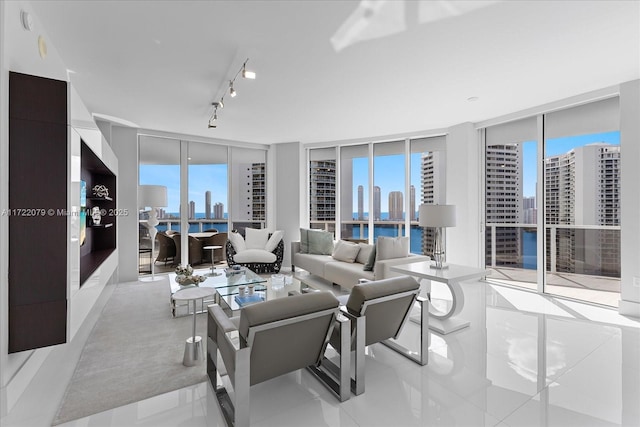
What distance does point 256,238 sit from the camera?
6184mm

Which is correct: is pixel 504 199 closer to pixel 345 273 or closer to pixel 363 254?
pixel 363 254

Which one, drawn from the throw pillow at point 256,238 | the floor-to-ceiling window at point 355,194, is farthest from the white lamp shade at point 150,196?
the floor-to-ceiling window at point 355,194

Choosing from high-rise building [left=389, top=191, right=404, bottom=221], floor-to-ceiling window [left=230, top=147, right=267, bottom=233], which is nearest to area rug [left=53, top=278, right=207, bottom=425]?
floor-to-ceiling window [left=230, top=147, right=267, bottom=233]

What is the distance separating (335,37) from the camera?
2.53m

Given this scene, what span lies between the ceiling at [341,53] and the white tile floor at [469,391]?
9.01ft

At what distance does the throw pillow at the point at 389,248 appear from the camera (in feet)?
14.0

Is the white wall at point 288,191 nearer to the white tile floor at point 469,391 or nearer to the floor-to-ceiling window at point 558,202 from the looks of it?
the floor-to-ceiling window at point 558,202

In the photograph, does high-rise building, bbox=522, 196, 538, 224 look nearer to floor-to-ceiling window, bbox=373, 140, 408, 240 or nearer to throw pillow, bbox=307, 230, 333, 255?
floor-to-ceiling window, bbox=373, 140, 408, 240

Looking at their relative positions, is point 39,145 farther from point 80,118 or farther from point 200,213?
point 200,213

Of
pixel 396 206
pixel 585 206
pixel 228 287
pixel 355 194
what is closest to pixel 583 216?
pixel 585 206

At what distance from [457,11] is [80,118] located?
2.70 metres

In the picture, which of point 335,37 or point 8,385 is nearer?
point 8,385

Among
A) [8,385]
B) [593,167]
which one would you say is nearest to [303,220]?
[593,167]

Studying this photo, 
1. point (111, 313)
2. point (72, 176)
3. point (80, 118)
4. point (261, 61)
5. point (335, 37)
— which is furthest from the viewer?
point (111, 313)
